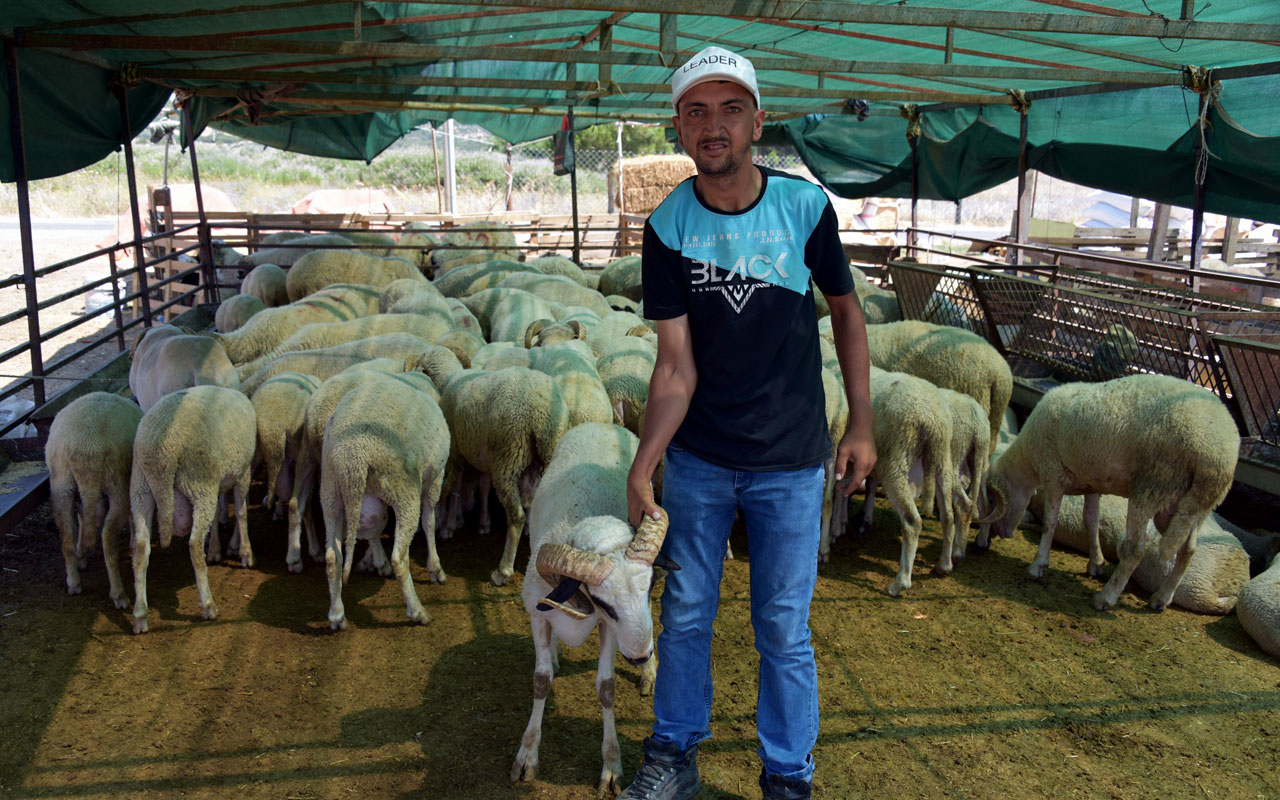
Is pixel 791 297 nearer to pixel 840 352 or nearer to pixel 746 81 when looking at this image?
pixel 840 352

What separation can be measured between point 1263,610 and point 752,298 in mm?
3734

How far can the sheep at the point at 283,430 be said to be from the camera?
5.17 m

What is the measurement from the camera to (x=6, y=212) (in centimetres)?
3117

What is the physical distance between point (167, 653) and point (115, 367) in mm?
5051

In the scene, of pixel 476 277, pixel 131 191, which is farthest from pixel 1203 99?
pixel 131 191

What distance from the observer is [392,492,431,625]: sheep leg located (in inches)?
176

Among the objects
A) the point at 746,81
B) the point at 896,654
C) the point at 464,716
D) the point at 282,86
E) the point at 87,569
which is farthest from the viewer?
the point at 282,86

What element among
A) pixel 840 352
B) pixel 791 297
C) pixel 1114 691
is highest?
pixel 791 297

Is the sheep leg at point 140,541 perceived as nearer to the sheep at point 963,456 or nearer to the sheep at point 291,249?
the sheep at point 963,456

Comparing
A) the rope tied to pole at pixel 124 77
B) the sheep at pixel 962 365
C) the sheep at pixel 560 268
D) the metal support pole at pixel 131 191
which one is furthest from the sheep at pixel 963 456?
the rope tied to pole at pixel 124 77

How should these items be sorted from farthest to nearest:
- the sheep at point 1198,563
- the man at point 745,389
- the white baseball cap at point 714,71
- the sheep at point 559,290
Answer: the sheep at point 559,290
the sheep at point 1198,563
the man at point 745,389
the white baseball cap at point 714,71

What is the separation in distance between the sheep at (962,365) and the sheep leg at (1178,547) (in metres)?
1.60

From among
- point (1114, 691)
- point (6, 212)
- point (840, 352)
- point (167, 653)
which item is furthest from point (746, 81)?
point (6, 212)

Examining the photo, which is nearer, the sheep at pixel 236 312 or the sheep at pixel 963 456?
the sheep at pixel 963 456
